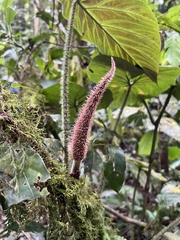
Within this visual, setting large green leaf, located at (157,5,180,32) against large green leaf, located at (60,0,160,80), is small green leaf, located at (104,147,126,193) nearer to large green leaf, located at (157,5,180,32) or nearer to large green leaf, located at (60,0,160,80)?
large green leaf, located at (60,0,160,80)

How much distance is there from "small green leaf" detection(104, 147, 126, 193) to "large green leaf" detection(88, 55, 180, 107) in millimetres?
214

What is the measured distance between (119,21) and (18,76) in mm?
417

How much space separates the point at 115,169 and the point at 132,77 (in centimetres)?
26

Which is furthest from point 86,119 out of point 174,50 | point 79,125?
point 174,50

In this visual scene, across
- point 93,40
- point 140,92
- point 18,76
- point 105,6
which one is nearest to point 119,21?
point 105,6

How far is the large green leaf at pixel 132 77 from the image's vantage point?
0.77 meters

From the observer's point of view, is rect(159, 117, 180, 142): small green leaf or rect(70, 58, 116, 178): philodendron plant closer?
rect(70, 58, 116, 178): philodendron plant

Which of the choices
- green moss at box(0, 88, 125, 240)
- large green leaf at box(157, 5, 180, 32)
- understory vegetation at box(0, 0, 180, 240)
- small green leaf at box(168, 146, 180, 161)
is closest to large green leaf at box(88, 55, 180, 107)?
understory vegetation at box(0, 0, 180, 240)

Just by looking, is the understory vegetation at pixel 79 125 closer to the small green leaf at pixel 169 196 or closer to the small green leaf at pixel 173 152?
the small green leaf at pixel 169 196

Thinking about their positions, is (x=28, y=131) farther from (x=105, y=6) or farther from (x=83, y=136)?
(x=105, y=6)

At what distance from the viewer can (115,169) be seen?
760 mm

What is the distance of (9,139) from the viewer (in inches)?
18.7

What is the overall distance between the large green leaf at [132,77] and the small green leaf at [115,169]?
21cm

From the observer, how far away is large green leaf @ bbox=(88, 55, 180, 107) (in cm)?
77
